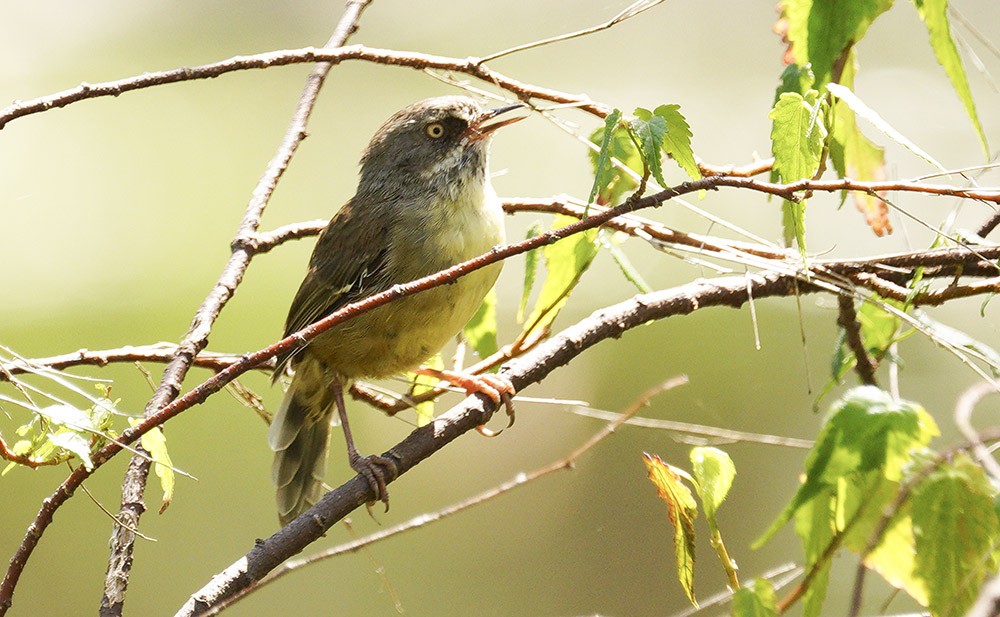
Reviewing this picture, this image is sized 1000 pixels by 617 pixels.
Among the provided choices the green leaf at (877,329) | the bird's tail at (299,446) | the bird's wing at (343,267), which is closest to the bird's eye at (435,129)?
the bird's wing at (343,267)

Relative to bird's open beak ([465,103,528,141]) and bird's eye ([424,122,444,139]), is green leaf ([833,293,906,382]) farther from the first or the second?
bird's eye ([424,122,444,139])

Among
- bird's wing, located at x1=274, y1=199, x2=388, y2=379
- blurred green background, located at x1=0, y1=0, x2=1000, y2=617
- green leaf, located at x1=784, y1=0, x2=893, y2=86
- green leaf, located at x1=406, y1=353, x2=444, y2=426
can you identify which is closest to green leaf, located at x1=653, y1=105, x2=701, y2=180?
green leaf, located at x1=784, y1=0, x2=893, y2=86

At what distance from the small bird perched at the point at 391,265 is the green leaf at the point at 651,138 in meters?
1.34

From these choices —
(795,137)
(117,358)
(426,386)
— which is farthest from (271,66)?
(795,137)

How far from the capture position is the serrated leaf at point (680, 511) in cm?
189

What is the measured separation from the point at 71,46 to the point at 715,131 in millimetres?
5419

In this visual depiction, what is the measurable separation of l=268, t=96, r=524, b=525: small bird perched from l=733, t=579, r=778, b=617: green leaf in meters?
1.75

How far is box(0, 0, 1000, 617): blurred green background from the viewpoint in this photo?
5.85m

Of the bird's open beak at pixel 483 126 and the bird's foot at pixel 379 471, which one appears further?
the bird's open beak at pixel 483 126

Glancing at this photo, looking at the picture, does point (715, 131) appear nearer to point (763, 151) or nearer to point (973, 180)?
point (763, 151)

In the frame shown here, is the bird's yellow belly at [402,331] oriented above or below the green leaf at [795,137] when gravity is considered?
above

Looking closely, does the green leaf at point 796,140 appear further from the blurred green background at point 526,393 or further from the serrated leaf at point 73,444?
the blurred green background at point 526,393

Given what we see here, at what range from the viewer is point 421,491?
614 centimetres

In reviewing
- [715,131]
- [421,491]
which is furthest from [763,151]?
[421,491]
